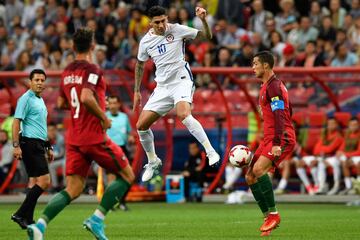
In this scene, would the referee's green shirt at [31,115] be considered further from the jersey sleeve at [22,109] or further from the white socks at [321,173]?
the white socks at [321,173]

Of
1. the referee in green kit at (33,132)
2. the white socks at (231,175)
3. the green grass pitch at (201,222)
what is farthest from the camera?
the white socks at (231,175)

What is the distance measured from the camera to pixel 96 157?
43.5 feet

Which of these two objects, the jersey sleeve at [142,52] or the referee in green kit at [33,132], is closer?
the referee in green kit at [33,132]

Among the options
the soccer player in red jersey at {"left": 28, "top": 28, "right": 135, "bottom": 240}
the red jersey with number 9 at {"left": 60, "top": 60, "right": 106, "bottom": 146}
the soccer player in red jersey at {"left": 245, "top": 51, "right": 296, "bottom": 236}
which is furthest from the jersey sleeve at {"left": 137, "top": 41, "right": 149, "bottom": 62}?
the red jersey with number 9 at {"left": 60, "top": 60, "right": 106, "bottom": 146}

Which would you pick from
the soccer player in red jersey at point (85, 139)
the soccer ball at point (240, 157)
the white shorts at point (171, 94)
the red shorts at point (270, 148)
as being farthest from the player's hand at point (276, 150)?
the soccer player in red jersey at point (85, 139)

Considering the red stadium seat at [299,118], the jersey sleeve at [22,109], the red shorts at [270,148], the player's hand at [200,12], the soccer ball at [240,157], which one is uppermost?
the player's hand at [200,12]

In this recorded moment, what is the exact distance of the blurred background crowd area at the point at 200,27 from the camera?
2755cm

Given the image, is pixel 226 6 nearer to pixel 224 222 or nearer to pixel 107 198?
pixel 224 222

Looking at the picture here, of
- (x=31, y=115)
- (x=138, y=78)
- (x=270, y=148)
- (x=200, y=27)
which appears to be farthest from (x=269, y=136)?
(x=200, y=27)

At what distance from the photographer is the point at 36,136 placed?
17094mm

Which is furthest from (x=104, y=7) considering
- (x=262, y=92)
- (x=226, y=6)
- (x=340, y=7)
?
(x=262, y=92)

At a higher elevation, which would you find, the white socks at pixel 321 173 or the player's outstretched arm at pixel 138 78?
the player's outstretched arm at pixel 138 78

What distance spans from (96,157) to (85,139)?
25cm

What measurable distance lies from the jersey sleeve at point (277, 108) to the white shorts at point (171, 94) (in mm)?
2308
